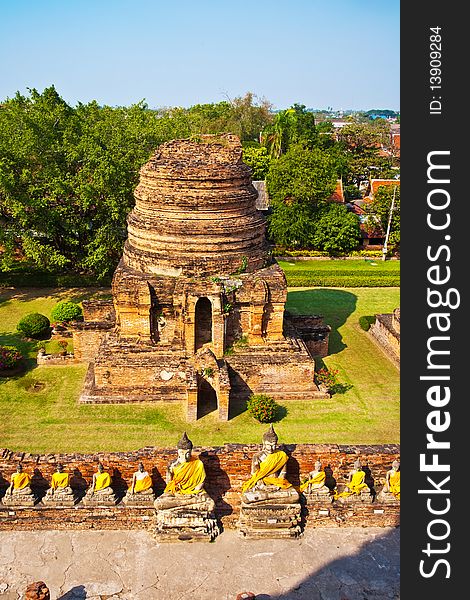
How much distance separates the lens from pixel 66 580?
31.8 ft

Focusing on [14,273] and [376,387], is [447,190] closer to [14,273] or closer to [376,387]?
[376,387]

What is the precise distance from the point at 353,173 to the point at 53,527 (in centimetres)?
5038

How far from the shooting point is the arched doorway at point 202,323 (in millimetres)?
17480

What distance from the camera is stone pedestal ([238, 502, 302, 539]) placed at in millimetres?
10812

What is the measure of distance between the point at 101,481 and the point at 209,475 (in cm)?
232

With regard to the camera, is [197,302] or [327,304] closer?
[197,302]

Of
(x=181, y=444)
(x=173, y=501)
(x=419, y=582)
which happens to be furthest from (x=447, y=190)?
(x=173, y=501)

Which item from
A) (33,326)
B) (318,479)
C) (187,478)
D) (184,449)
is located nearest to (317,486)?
(318,479)

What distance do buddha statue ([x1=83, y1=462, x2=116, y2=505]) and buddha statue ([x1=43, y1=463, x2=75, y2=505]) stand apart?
1.12ft

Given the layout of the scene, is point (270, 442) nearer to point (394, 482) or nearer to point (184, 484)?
point (184, 484)

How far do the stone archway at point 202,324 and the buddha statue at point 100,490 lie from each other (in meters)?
6.87

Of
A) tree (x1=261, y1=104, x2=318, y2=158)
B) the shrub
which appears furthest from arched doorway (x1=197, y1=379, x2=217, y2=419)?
tree (x1=261, y1=104, x2=318, y2=158)

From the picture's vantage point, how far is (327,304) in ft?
87.7

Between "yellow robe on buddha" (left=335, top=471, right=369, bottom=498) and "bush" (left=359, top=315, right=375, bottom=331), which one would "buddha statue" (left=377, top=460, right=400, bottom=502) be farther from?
"bush" (left=359, top=315, right=375, bottom=331)
